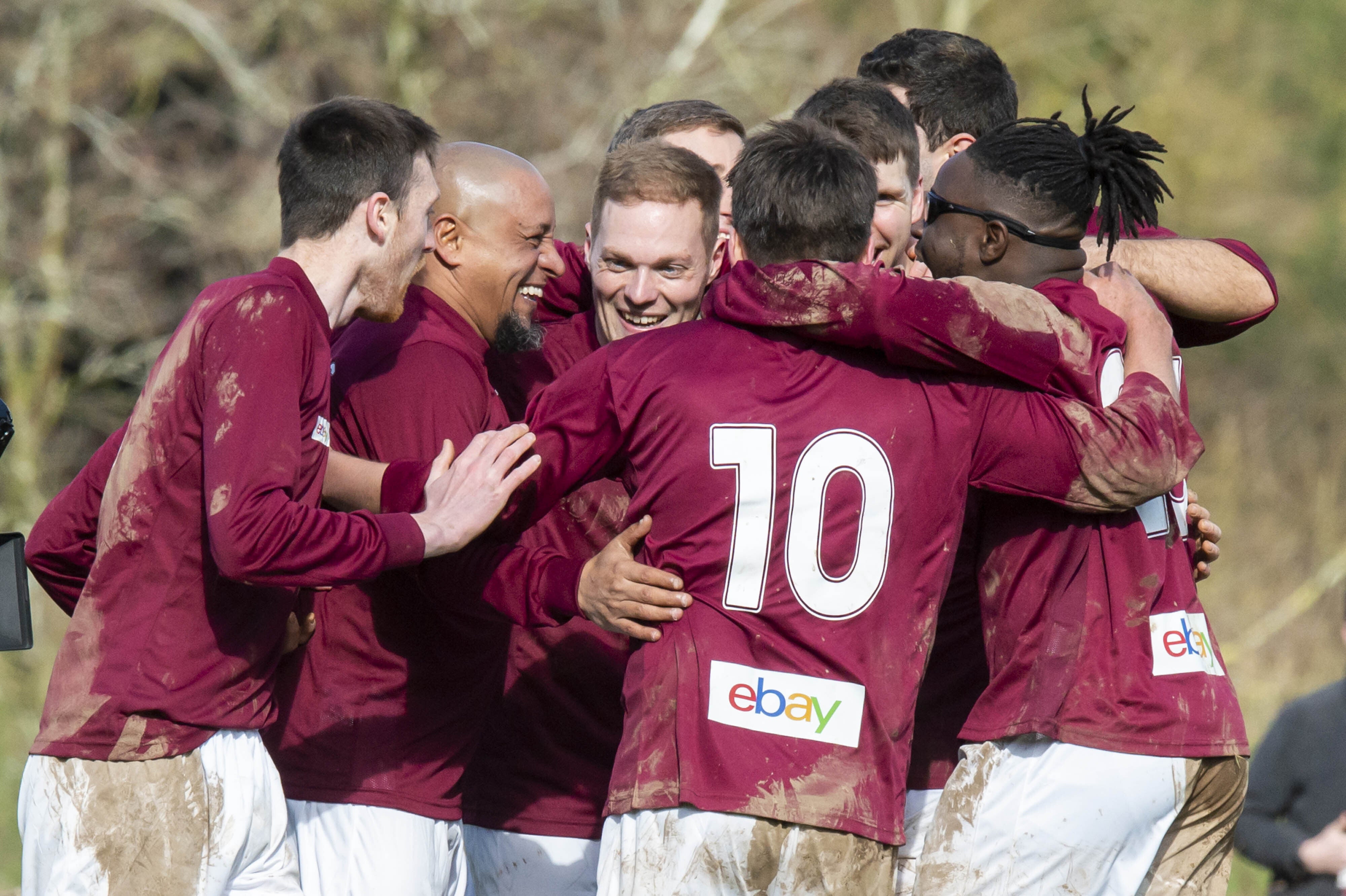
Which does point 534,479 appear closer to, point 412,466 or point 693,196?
point 412,466

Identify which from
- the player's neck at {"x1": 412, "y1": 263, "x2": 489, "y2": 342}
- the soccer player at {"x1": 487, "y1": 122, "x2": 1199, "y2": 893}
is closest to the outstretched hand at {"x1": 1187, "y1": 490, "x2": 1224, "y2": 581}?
the soccer player at {"x1": 487, "y1": 122, "x2": 1199, "y2": 893}

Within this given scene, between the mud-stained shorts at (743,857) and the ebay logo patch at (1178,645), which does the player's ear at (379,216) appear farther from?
the ebay logo patch at (1178,645)

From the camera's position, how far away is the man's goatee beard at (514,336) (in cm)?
397

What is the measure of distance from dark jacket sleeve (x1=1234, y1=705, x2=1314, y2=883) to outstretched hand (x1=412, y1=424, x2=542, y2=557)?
3499 millimetres

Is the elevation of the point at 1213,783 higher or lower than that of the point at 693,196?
lower

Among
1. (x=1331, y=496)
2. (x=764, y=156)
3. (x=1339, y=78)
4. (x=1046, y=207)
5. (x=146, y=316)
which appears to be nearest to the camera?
(x=764, y=156)

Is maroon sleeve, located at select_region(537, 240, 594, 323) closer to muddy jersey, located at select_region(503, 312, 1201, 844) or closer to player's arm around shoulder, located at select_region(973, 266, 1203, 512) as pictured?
muddy jersey, located at select_region(503, 312, 1201, 844)

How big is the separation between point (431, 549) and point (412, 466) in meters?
0.31

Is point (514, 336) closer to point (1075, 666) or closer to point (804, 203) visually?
point (804, 203)

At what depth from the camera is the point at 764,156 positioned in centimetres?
311

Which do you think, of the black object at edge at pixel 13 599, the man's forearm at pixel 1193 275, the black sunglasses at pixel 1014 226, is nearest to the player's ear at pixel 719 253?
the black sunglasses at pixel 1014 226

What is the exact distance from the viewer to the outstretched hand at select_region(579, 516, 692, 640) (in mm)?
2957

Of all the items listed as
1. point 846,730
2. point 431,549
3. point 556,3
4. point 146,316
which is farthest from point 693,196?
point 556,3

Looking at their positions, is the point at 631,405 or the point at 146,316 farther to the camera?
the point at 146,316
